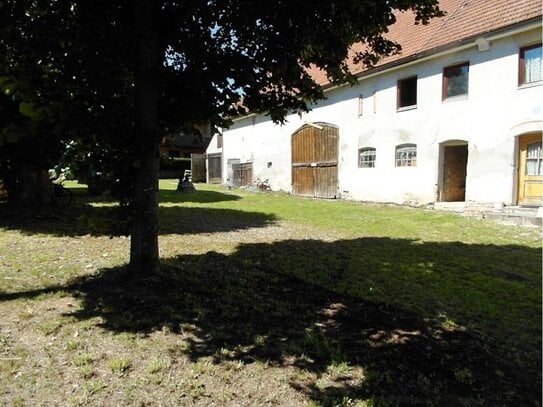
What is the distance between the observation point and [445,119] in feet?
46.8

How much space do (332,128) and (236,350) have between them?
16705 millimetres

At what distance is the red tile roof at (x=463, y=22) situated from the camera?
40.5ft

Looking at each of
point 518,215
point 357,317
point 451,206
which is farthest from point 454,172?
point 357,317

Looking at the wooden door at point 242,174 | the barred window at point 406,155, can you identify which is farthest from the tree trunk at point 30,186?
the wooden door at point 242,174

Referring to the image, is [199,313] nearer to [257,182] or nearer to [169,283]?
[169,283]

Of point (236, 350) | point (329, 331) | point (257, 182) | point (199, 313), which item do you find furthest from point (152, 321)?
point (257, 182)

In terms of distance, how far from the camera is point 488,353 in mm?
3658

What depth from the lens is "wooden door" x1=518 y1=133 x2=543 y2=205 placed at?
1198 cm

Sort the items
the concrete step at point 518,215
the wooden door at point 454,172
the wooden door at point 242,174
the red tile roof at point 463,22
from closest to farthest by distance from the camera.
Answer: the concrete step at point 518,215
the red tile roof at point 463,22
the wooden door at point 454,172
the wooden door at point 242,174

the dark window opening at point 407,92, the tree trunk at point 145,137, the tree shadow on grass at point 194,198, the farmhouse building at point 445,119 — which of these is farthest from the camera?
the tree shadow on grass at point 194,198

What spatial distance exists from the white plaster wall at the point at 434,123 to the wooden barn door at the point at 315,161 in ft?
1.60

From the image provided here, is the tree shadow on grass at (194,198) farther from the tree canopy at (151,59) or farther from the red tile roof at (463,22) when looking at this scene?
the tree canopy at (151,59)

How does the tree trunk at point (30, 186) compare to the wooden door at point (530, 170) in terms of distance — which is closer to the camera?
the tree trunk at point (30, 186)

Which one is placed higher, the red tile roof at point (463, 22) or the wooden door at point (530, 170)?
the red tile roof at point (463, 22)
